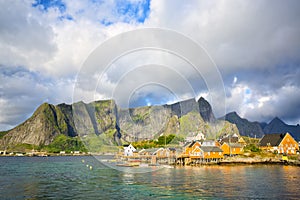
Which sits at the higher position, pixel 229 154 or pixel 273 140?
pixel 273 140

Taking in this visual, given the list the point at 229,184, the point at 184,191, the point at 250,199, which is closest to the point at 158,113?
the point at 229,184

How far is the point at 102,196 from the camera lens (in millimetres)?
33375

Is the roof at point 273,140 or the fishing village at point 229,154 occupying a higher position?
the roof at point 273,140

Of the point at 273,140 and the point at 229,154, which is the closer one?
the point at 229,154

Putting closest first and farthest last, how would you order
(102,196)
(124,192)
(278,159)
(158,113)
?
(102,196), (124,192), (158,113), (278,159)

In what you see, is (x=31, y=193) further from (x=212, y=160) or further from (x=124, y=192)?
(x=212, y=160)

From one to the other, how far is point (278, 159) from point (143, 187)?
66.2 m

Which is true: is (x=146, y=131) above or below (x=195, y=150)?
above

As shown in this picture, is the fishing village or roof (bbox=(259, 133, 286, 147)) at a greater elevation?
roof (bbox=(259, 133, 286, 147))

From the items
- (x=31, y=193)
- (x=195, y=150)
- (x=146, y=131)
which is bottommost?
(x=31, y=193)

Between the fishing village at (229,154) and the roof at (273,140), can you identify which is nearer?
the fishing village at (229,154)

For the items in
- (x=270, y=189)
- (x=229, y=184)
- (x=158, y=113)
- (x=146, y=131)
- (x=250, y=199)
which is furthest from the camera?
(x=146, y=131)

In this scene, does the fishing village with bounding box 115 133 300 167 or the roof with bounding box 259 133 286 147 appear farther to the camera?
the roof with bounding box 259 133 286 147

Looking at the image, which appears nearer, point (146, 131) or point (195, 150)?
point (146, 131)
